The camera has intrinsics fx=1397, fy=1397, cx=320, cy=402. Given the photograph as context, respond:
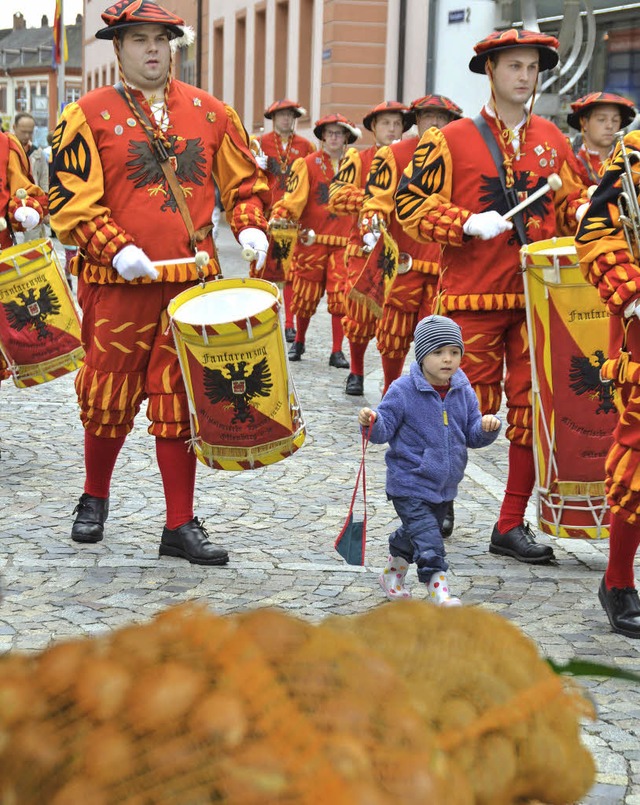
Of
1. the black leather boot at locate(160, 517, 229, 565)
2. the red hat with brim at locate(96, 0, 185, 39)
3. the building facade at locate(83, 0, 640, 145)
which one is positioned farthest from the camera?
the building facade at locate(83, 0, 640, 145)

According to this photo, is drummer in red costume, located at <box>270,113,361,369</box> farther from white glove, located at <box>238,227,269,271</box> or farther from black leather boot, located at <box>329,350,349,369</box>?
white glove, located at <box>238,227,269,271</box>

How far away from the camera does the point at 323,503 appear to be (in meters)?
6.36

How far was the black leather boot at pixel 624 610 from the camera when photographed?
14.5 feet

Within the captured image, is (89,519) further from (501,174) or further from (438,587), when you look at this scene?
(501,174)

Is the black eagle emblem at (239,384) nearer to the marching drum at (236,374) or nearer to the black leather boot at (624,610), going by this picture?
the marching drum at (236,374)

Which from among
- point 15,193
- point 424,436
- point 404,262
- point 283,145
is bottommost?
point 424,436

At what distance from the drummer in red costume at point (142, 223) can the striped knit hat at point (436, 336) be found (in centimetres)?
84

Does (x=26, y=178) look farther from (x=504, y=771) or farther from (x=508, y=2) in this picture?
(x=508, y=2)

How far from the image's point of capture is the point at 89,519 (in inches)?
218

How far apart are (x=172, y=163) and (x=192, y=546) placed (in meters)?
1.41

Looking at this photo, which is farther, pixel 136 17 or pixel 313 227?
pixel 313 227

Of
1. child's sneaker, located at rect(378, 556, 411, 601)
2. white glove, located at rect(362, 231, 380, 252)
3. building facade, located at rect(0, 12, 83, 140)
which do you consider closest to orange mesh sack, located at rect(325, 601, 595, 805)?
child's sneaker, located at rect(378, 556, 411, 601)

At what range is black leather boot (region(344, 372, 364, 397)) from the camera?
32.6ft

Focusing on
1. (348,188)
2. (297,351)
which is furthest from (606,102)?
(297,351)
